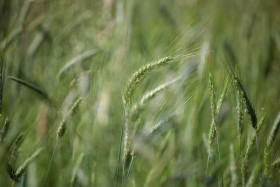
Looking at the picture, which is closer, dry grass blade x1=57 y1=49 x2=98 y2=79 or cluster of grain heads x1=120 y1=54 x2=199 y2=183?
cluster of grain heads x1=120 y1=54 x2=199 y2=183

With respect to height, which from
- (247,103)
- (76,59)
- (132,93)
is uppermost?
(76,59)

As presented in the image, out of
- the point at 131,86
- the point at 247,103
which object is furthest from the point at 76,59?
the point at 247,103

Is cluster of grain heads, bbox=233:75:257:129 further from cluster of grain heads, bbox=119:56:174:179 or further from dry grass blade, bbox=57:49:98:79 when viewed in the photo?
dry grass blade, bbox=57:49:98:79

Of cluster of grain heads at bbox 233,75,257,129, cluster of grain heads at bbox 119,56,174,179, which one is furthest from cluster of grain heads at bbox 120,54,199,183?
cluster of grain heads at bbox 233,75,257,129

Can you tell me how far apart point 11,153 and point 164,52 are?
0.38 meters

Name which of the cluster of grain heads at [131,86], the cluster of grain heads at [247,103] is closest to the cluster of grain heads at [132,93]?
the cluster of grain heads at [131,86]

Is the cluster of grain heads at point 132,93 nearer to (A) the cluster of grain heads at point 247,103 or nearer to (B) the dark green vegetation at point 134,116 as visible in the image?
(B) the dark green vegetation at point 134,116

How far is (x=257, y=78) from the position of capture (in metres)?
Result: 1.01

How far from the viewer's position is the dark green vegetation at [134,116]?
1.61 feet

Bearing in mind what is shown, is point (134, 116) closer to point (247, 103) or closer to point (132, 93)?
point (132, 93)

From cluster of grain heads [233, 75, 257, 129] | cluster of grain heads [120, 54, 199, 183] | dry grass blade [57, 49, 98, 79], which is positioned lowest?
cluster of grain heads [233, 75, 257, 129]

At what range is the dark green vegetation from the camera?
0.49 m

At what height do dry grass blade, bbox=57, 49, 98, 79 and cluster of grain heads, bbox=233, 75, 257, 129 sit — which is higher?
dry grass blade, bbox=57, 49, 98, 79

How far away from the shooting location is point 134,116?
19.9 inches
